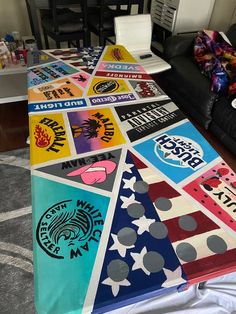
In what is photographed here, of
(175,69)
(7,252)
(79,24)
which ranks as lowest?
(7,252)

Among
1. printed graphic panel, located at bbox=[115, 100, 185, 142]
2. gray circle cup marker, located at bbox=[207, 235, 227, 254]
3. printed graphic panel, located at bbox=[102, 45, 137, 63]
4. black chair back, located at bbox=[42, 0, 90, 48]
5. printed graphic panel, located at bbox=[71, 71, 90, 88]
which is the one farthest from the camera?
black chair back, located at bbox=[42, 0, 90, 48]

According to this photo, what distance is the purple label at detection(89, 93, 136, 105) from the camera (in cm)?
138

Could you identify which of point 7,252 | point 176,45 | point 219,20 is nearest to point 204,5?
point 219,20

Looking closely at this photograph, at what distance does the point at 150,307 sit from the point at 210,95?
1.68 m

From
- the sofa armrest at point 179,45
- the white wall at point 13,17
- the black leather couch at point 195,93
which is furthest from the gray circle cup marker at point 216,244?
the white wall at point 13,17

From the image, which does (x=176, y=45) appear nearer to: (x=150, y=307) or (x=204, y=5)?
(x=204, y=5)

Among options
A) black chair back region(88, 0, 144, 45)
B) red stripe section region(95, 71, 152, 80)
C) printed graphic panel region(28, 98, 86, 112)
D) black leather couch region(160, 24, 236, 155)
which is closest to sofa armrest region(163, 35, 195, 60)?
black leather couch region(160, 24, 236, 155)

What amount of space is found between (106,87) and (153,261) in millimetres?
1054

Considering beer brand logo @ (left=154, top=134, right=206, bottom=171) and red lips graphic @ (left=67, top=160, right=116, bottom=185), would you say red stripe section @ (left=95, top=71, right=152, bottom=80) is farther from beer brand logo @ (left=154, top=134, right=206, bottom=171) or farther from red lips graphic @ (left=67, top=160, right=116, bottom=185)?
red lips graphic @ (left=67, top=160, right=116, bottom=185)

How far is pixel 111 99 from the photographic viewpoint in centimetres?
141

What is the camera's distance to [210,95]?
82.6 inches

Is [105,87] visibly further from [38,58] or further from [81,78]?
[38,58]

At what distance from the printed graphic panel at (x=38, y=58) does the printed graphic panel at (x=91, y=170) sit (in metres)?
1.01

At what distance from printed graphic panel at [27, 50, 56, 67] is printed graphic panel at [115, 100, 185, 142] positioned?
0.76m
